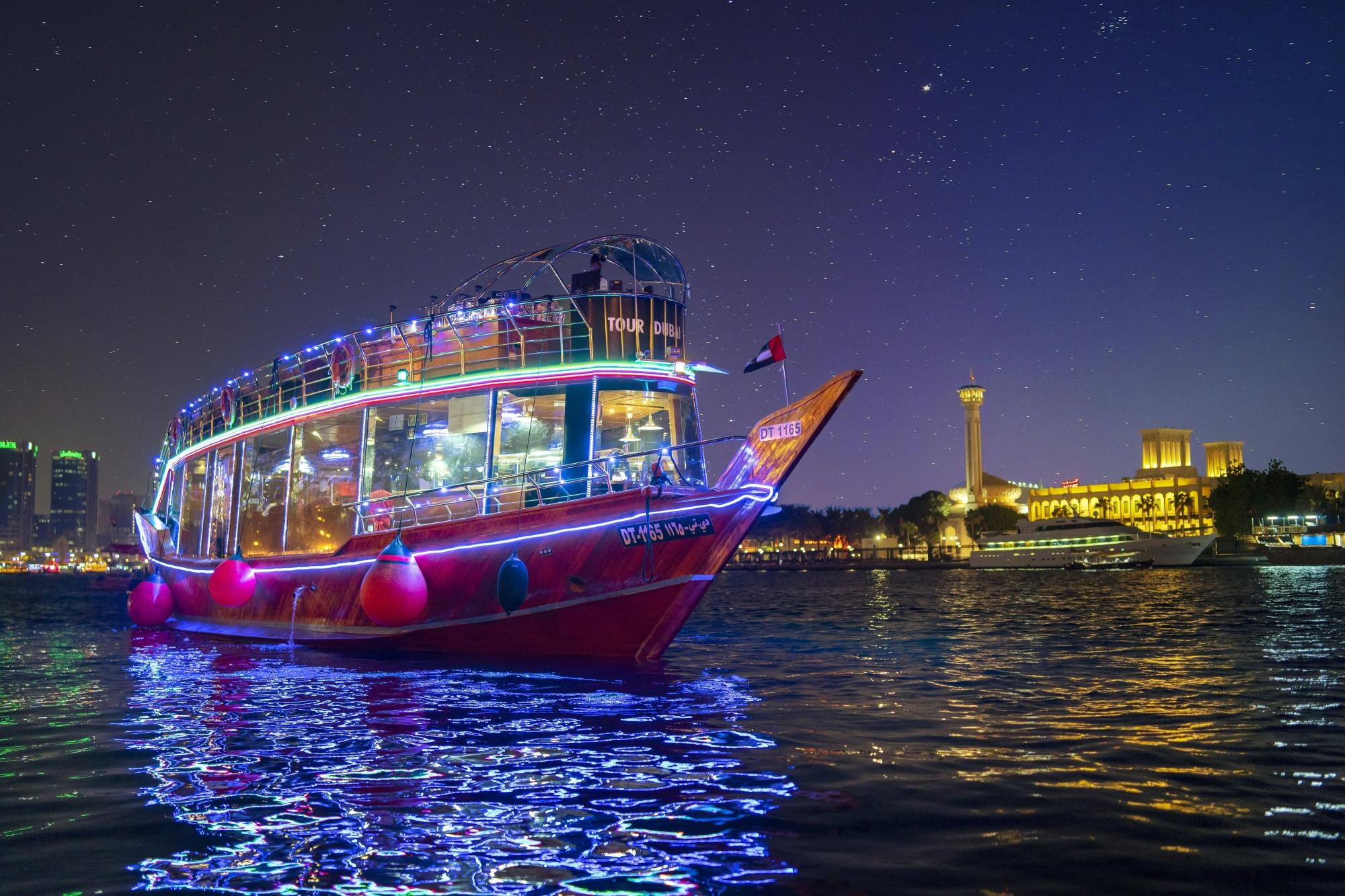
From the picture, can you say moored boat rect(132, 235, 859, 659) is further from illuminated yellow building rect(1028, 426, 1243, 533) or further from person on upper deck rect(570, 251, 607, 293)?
illuminated yellow building rect(1028, 426, 1243, 533)

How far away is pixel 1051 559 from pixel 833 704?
105098 mm

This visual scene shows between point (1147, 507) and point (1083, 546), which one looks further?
point (1147, 507)

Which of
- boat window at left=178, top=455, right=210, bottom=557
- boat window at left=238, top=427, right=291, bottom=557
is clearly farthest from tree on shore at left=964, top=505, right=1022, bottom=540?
boat window at left=238, top=427, right=291, bottom=557

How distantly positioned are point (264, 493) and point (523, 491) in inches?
337

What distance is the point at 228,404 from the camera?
2348 cm

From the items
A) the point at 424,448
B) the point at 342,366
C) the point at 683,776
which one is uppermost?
the point at 342,366

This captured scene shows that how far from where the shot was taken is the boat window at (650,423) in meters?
16.5

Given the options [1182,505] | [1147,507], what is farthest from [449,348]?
[1147,507]

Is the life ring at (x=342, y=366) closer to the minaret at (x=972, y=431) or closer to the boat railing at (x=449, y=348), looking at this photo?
the boat railing at (x=449, y=348)

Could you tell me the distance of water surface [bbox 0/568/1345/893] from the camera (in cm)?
534

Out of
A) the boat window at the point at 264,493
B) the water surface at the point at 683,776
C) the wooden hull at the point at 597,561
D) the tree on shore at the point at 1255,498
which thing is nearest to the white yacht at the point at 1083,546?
the tree on shore at the point at 1255,498

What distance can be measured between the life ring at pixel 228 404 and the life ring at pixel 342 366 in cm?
527

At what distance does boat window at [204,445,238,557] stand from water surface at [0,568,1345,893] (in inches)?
259

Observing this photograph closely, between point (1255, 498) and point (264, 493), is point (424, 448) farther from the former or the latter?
point (1255, 498)
